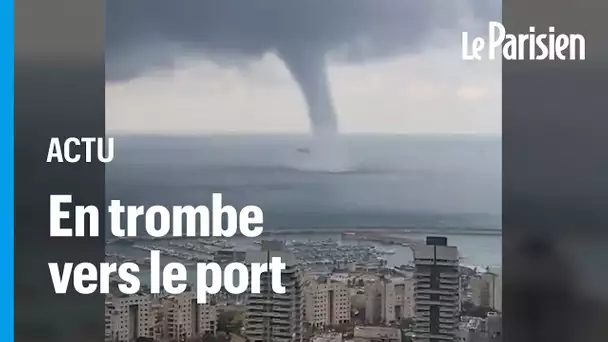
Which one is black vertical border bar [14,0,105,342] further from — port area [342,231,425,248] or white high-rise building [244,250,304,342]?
port area [342,231,425,248]

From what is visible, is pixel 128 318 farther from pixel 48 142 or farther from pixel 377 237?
pixel 377 237

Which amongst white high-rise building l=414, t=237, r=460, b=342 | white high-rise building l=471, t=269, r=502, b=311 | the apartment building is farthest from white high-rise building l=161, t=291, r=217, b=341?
white high-rise building l=471, t=269, r=502, b=311

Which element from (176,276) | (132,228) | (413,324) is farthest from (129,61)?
(413,324)

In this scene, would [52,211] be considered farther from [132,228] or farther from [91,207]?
[132,228]

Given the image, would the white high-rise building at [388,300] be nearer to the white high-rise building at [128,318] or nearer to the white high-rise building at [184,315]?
the white high-rise building at [184,315]

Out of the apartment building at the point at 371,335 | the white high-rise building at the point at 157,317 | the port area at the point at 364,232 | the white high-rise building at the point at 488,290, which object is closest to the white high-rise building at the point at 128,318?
the white high-rise building at the point at 157,317

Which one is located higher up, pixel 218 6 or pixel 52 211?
pixel 218 6

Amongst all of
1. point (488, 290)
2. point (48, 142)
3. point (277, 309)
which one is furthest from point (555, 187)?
point (48, 142)
